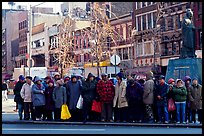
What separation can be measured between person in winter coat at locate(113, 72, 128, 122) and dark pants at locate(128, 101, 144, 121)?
19 centimetres

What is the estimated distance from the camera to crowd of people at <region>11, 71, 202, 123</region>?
57.2ft

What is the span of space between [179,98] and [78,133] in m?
4.79

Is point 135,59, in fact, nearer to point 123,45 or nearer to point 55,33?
point 123,45

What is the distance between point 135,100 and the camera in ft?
58.0

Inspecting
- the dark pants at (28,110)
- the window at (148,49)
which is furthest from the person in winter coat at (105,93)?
the window at (148,49)

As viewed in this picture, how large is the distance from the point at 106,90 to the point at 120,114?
3.68 ft

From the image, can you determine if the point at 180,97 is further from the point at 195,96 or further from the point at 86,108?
the point at 86,108

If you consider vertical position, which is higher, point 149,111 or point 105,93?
point 105,93

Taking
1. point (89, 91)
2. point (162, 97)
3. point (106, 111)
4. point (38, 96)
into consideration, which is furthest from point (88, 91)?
point (162, 97)

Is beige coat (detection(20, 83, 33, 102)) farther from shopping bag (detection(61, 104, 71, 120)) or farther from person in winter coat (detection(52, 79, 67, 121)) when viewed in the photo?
shopping bag (detection(61, 104, 71, 120))

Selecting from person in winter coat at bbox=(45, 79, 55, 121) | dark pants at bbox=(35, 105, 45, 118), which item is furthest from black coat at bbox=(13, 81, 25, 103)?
person in winter coat at bbox=(45, 79, 55, 121)

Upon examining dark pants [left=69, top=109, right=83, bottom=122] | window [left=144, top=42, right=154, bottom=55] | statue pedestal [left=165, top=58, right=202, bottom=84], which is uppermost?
window [left=144, top=42, right=154, bottom=55]

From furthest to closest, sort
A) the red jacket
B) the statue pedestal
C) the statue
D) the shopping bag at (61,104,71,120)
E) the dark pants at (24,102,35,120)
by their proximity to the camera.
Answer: the statue < the statue pedestal < the dark pants at (24,102,35,120) < the shopping bag at (61,104,71,120) < the red jacket

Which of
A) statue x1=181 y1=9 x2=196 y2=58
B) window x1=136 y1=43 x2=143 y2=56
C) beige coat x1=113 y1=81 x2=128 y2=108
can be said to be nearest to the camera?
beige coat x1=113 y1=81 x2=128 y2=108
